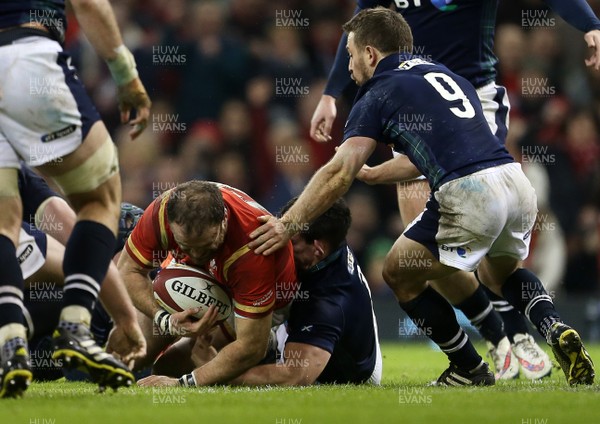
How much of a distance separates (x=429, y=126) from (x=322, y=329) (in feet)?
3.87

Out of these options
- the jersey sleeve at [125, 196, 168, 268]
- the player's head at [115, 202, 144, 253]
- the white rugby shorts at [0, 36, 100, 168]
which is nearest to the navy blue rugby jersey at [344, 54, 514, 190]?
the jersey sleeve at [125, 196, 168, 268]

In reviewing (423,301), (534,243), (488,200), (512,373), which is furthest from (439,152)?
(534,243)

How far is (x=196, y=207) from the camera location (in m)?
5.22

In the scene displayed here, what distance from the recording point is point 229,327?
19.9ft

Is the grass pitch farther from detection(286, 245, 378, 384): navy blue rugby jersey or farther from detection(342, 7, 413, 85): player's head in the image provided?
detection(342, 7, 413, 85): player's head

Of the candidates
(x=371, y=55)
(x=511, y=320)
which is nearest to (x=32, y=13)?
(x=371, y=55)

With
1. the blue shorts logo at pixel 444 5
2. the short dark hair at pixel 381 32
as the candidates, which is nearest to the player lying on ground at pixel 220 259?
the short dark hair at pixel 381 32

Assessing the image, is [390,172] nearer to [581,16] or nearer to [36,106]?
[581,16]

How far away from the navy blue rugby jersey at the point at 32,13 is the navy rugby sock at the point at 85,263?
2.88 ft

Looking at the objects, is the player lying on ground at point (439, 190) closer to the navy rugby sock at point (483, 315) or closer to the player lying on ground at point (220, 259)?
the player lying on ground at point (220, 259)

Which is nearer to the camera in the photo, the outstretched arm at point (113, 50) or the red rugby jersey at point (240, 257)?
the outstretched arm at point (113, 50)

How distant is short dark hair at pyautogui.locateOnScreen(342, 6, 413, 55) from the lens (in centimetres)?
596

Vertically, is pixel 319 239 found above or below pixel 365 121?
below

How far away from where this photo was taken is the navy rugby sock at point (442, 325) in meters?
5.94
